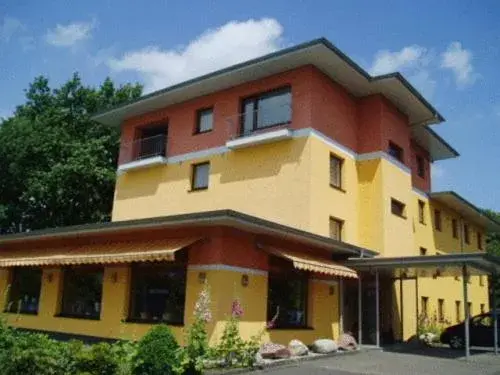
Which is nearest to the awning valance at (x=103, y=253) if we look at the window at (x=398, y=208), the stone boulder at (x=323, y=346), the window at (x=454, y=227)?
the stone boulder at (x=323, y=346)

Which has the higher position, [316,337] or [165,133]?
[165,133]

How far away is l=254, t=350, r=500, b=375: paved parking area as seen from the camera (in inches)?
515

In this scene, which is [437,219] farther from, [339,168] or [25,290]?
[25,290]

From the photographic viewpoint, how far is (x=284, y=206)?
20031 millimetres

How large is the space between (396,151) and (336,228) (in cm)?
590

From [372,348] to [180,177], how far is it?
11.4 meters

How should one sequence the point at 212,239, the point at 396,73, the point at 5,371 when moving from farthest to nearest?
the point at 396,73
the point at 212,239
the point at 5,371

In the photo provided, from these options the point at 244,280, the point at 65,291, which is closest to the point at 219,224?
A: the point at 244,280

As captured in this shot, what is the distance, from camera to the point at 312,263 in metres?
16.2

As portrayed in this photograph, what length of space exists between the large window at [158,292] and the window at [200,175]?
6.96 m

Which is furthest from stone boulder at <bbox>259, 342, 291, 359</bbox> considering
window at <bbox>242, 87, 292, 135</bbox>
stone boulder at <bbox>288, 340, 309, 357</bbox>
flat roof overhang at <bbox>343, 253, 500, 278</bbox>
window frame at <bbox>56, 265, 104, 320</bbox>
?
window at <bbox>242, 87, 292, 135</bbox>

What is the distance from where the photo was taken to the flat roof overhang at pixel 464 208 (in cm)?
2941

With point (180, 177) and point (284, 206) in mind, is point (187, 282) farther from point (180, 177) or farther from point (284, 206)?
point (180, 177)

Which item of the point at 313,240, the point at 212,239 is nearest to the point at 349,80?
the point at 313,240
